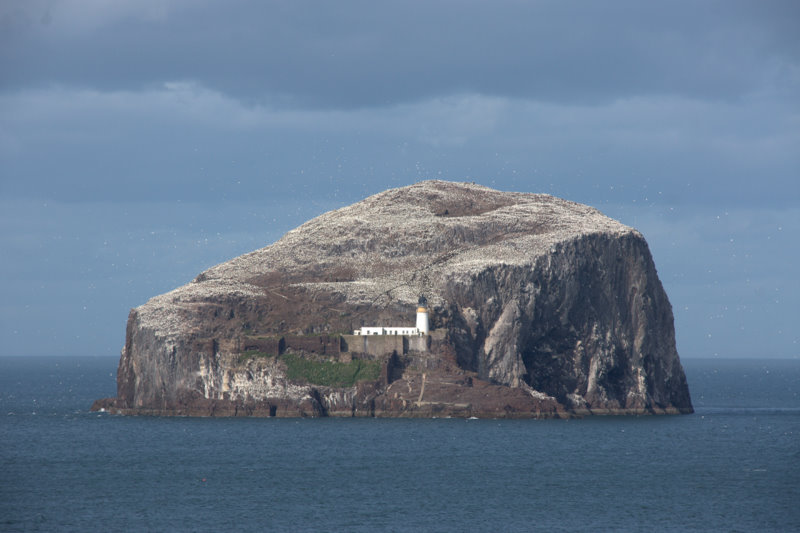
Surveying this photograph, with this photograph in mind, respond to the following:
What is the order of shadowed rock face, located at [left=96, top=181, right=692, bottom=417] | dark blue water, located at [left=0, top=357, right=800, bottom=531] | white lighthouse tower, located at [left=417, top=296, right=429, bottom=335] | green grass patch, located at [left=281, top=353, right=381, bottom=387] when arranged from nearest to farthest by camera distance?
dark blue water, located at [left=0, top=357, right=800, bottom=531]
green grass patch, located at [left=281, top=353, right=381, bottom=387]
shadowed rock face, located at [left=96, top=181, right=692, bottom=417]
white lighthouse tower, located at [left=417, top=296, right=429, bottom=335]

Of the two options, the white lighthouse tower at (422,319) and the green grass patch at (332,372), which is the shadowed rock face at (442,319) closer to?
the green grass patch at (332,372)

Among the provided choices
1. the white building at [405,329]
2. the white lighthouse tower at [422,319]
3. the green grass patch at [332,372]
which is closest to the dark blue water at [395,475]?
the green grass patch at [332,372]

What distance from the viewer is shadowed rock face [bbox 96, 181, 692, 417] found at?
142 m

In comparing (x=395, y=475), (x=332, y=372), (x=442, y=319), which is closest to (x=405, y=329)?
(x=442, y=319)

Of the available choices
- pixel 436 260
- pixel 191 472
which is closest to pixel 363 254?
pixel 436 260

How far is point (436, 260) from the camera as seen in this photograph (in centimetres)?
16412

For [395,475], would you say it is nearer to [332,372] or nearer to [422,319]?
[332,372]

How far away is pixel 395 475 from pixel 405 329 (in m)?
44.5

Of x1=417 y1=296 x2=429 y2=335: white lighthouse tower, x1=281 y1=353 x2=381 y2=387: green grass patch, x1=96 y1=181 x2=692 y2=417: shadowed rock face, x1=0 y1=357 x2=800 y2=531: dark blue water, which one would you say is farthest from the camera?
x1=417 y1=296 x2=429 y2=335: white lighthouse tower

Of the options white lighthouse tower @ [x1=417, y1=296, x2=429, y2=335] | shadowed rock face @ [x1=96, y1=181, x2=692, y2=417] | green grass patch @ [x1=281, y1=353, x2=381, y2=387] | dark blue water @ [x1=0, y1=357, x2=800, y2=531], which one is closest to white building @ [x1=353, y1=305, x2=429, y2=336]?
white lighthouse tower @ [x1=417, y1=296, x2=429, y2=335]

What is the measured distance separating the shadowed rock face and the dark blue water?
4.76 m

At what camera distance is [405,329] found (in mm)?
145875

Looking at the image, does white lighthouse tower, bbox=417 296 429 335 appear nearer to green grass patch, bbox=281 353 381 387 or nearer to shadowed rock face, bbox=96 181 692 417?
shadowed rock face, bbox=96 181 692 417

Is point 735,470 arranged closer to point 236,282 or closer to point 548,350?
point 548,350
